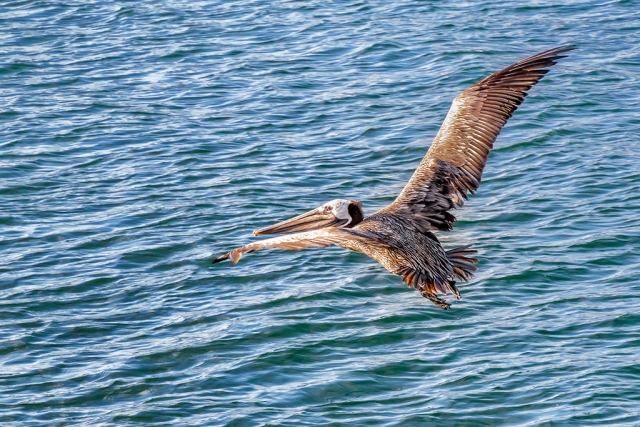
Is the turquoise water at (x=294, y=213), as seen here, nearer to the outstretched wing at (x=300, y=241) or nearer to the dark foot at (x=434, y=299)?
the dark foot at (x=434, y=299)

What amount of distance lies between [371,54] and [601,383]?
9.50 m

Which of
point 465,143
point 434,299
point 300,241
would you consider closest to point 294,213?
point 465,143

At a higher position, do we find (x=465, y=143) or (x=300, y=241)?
(x=300, y=241)

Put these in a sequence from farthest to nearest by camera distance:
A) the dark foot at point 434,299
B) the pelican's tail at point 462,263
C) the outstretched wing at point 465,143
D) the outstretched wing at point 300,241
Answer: the outstretched wing at point 465,143, the pelican's tail at point 462,263, the dark foot at point 434,299, the outstretched wing at point 300,241

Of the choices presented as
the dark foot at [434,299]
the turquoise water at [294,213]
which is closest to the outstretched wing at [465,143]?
the dark foot at [434,299]

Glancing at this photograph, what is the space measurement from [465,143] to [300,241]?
2822 mm

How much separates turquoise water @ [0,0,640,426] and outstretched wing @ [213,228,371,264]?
2.33 m

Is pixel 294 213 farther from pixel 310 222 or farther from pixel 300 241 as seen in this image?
pixel 300 241

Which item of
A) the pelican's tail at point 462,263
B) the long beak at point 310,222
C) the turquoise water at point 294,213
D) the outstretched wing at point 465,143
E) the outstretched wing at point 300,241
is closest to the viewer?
the outstretched wing at point 300,241

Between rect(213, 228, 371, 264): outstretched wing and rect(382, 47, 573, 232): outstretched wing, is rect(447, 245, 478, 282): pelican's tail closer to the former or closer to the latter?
rect(382, 47, 573, 232): outstretched wing

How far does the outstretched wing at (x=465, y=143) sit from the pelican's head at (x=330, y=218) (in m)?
0.48

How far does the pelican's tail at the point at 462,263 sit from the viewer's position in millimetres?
8508

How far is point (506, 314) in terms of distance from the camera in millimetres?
10352

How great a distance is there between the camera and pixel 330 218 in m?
8.53
